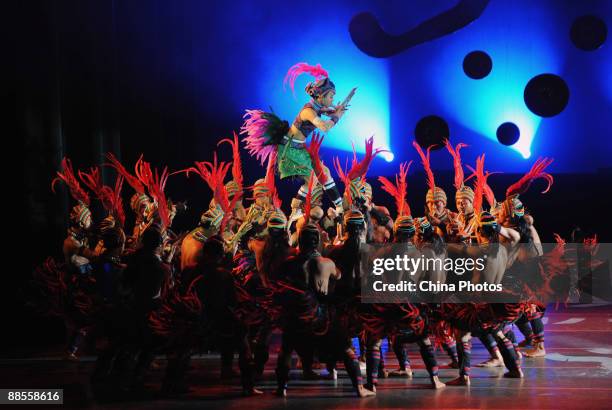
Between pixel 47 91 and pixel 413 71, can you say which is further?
pixel 413 71

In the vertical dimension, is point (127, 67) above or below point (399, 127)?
above

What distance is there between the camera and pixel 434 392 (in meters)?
4.92

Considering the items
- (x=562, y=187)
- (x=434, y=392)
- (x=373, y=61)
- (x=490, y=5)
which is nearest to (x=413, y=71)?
(x=373, y=61)

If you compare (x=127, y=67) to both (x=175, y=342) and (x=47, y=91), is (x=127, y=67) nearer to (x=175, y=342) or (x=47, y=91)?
(x=47, y=91)

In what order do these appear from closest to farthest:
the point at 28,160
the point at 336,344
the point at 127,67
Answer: the point at 336,344 < the point at 28,160 < the point at 127,67

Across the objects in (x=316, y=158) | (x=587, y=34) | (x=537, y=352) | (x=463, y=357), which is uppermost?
(x=587, y=34)

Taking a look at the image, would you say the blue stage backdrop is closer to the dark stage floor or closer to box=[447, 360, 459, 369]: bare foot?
the dark stage floor

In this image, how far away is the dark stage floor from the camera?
464 cm

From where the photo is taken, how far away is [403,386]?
202 inches

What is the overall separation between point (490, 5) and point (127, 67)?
426cm

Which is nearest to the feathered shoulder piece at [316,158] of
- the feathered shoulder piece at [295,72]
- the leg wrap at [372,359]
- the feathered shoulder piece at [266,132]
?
the feathered shoulder piece at [266,132]

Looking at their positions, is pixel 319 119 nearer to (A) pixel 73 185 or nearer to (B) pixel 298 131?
(B) pixel 298 131

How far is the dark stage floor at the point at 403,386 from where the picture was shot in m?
4.64

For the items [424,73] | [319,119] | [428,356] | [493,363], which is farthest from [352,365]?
[424,73]
